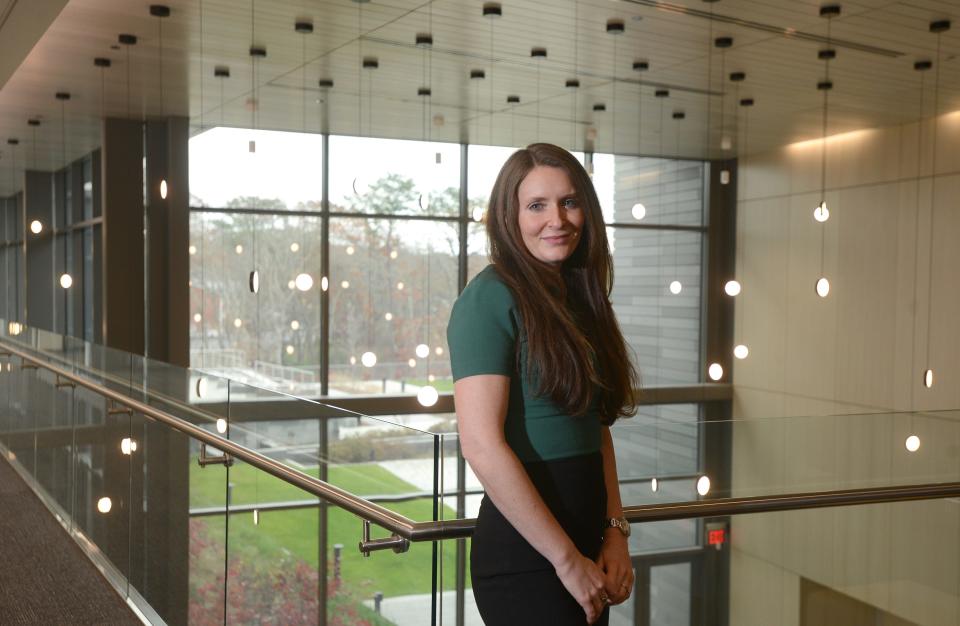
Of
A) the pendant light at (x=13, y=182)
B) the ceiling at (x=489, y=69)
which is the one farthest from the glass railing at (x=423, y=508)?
the pendant light at (x=13, y=182)

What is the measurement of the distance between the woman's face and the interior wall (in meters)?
1.08

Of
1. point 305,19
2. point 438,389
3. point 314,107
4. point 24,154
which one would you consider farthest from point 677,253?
point 24,154

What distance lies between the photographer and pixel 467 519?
1956 mm

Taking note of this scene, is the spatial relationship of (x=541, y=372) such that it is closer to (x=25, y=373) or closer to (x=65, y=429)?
(x=65, y=429)

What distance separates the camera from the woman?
158cm

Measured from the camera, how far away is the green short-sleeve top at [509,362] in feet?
5.21

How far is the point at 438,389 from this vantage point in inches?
459

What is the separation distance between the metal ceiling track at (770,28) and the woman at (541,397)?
15.7ft

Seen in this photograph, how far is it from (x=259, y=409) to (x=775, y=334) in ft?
34.3

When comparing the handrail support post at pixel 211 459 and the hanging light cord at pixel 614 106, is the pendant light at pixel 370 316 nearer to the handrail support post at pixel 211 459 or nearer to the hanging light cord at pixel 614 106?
the hanging light cord at pixel 614 106

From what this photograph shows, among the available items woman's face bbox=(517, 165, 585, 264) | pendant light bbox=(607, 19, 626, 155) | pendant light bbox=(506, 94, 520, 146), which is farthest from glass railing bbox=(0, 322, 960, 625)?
pendant light bbox=(506, 94, 520, 146)

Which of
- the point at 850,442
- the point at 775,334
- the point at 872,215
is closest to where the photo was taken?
the point at 850,442

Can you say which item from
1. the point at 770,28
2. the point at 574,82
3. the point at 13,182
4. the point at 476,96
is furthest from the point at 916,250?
the point at 13,182

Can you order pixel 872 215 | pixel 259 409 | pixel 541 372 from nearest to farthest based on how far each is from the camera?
pixel 541 372 < pixel 259 409 < pixel 872 215
